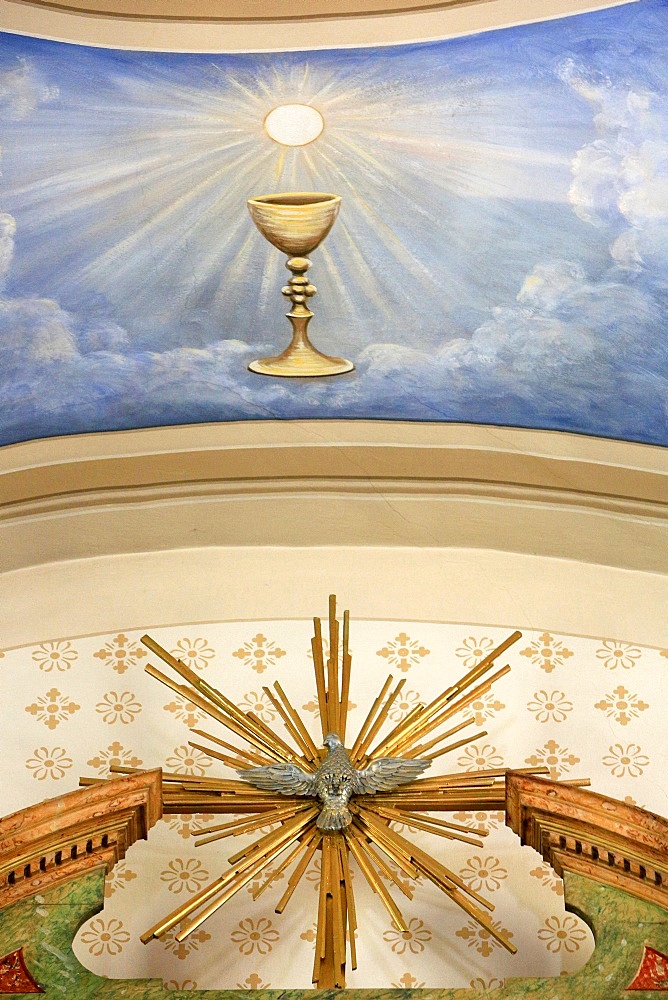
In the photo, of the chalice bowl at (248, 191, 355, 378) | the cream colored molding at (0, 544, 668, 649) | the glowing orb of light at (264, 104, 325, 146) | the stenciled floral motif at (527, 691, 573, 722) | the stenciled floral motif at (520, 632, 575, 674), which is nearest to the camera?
the glowing orb of light at (264, 104, 325, 146)

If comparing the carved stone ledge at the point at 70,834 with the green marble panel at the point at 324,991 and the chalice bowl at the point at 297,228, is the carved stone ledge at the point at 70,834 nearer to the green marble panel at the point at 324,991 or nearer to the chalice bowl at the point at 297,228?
the green marble panel at the point at 324,991

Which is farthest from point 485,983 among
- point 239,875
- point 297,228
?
point 297,228

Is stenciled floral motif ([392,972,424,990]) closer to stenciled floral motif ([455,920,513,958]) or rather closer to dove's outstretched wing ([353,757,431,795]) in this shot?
stenciled floral motif ([455,920,513,958])

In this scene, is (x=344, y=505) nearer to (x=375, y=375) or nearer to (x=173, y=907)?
(x=375, y=375)

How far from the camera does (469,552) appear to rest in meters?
6.14

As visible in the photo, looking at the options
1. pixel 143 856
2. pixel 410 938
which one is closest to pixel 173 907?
pixel 143 856

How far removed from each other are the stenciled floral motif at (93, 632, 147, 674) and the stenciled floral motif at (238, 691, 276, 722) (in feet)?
1.60

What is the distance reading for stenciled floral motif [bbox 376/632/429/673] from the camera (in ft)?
19.4

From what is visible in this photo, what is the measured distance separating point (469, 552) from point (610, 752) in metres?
1.06

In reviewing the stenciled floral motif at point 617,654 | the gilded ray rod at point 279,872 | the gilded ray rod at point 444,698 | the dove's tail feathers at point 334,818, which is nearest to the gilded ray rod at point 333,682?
the gilded ray rod at point 444,698

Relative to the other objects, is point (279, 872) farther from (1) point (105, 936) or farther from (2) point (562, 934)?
(2) point (562, 934)

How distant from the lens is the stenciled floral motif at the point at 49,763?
5617mm

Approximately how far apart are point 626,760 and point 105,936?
2.13 metres

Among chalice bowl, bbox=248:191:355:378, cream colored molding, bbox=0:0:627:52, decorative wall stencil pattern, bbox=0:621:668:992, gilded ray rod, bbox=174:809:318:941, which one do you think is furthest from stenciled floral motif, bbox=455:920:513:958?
cream colored molding, bbox=0:0:627:52
